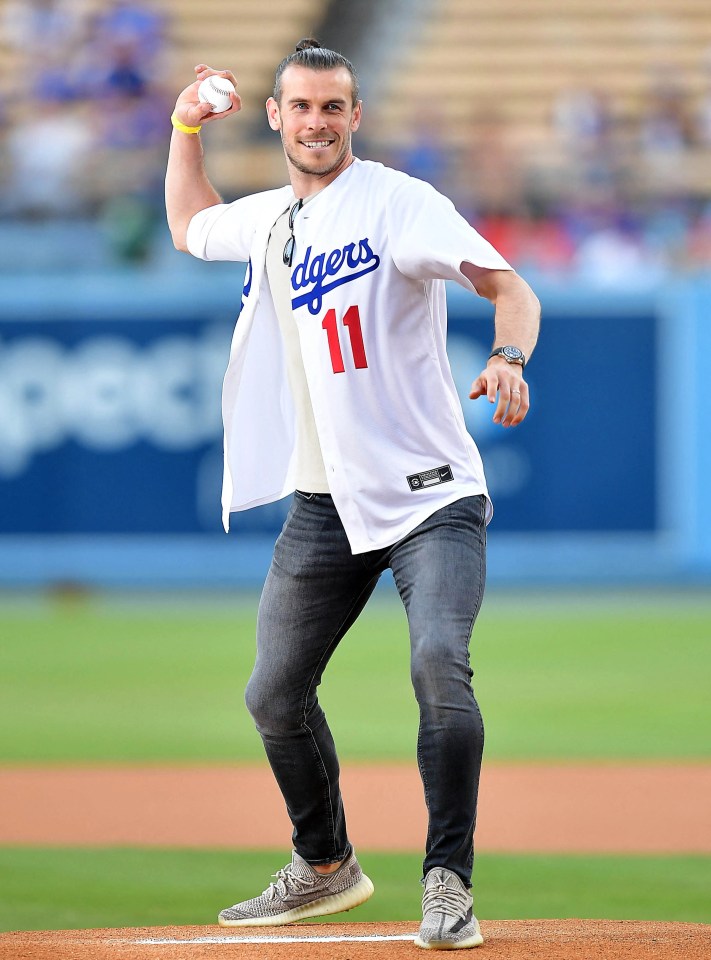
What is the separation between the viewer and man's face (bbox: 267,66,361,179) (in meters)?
4.44

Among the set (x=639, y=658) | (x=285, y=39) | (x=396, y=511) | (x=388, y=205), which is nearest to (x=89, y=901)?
(x=396, y=511)

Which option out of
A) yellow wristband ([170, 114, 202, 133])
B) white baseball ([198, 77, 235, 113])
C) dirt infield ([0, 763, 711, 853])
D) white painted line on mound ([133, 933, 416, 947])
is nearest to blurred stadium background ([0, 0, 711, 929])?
dirt infield ([0, 763, 711, 853])

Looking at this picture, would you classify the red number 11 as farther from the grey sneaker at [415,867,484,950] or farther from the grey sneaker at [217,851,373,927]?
the grey sneaker at [217,851,373,927]

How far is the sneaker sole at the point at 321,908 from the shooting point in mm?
4711

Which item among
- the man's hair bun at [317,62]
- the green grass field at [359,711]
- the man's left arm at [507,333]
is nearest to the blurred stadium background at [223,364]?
the green grass field at [359,711]

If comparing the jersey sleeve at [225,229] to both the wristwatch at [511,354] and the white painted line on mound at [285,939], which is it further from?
the white painted line on mound at [285,939]

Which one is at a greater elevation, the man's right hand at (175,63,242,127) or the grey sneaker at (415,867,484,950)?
the man's right hand at (175,63,242,127)

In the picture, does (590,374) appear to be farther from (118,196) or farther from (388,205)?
(388,205)

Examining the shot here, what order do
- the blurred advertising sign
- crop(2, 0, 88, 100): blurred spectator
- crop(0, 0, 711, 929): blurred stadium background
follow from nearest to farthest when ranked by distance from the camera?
crop(0, 0, 711, 929): blurred stadium background, the blurred advertising sign, crop(2, 0, 88, 100): blurred spectator

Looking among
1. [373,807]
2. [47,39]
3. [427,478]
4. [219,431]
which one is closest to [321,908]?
[427,478]

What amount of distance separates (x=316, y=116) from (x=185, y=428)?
1072 cm

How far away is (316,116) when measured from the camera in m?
4.44

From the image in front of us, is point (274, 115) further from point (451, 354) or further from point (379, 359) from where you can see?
point (451, 354)

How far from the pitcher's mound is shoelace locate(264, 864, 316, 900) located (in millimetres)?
103
